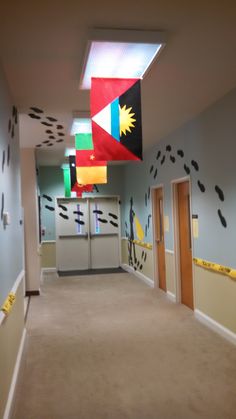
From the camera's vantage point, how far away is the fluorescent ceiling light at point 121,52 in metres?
2.54

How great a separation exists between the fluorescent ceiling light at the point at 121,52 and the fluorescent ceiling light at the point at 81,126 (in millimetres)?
1451

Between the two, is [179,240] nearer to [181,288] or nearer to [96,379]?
[181,288]

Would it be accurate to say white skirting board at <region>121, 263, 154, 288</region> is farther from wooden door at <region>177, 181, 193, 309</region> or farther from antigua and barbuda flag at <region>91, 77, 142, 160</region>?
antigua and barbuda flag at <region>91, 77, 142, 160</region>

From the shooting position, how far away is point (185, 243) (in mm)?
5641

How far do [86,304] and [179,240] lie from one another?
1802 millimetres

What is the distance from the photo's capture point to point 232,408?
275 cm

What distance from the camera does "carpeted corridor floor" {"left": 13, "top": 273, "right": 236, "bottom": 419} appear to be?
281 centimetres

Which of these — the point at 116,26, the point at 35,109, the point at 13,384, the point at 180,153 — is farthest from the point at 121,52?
the point at 180,153

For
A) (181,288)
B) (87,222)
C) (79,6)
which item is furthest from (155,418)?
(87,222)

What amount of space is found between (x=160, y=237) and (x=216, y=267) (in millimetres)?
2506

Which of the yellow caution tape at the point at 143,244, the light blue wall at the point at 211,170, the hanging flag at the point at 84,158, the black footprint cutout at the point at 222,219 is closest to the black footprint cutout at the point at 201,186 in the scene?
the light blue wall at the point at 211,170

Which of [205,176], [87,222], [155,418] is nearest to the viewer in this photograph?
[155,418]

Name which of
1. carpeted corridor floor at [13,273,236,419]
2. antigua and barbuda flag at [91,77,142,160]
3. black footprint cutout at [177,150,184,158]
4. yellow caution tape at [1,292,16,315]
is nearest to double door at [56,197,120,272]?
carpeted corridor floor at [13,273,236,419]

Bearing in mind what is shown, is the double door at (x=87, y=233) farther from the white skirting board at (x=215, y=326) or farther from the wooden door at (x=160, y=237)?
the white skirting board at (x=215, y=326)
